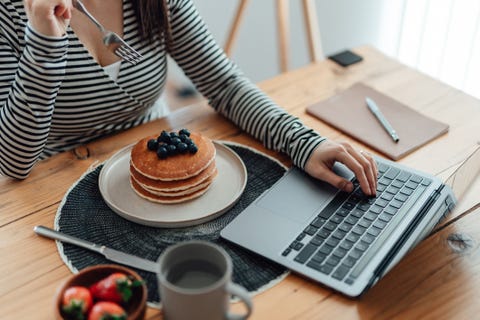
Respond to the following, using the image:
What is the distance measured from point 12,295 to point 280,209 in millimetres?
456

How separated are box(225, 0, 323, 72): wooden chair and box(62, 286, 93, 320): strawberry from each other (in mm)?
1135

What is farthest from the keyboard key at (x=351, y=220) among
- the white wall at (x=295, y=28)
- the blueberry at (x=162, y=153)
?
the white wall at (x=295, y=28)

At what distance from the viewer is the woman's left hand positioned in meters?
1.02

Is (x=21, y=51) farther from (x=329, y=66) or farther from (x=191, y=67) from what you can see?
(x=329, y=66)

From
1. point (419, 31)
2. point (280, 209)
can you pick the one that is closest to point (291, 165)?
point (280, 209)

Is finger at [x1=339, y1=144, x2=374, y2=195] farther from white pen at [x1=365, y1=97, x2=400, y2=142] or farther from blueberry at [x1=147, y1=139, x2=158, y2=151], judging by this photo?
blueberry at [x1=147, y1=139, x2=158, y2=151]

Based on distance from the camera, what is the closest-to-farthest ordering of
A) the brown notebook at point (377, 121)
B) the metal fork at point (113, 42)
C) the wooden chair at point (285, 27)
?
the metal fork at point (113, 42)
the brown notebook at point (377, 121)
the wooden chair at point (285, 27)

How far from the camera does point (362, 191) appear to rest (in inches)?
40.4

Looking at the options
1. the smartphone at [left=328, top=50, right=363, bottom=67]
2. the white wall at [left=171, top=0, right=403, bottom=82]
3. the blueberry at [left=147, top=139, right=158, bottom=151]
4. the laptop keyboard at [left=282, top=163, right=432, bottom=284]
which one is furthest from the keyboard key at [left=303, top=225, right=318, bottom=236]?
the white wall at [left=171, top=0, right=403, bottom=82]

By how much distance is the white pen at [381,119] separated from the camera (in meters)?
1.19

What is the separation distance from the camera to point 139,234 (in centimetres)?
95

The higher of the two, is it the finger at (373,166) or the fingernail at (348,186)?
the finger at (373,166)

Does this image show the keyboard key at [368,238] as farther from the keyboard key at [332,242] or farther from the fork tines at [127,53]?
the fork tines at [127,53]

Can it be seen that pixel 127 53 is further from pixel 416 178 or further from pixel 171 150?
pixel 416 178
